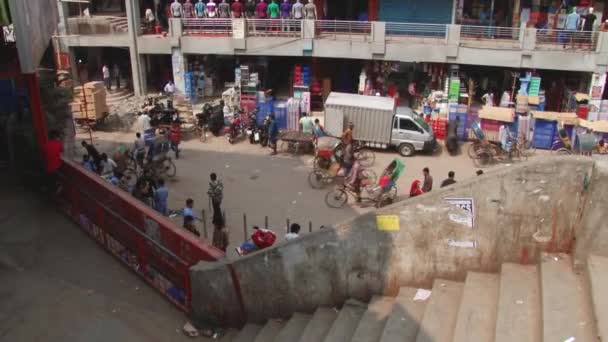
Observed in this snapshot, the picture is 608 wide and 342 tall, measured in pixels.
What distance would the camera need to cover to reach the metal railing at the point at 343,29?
75.8 feet

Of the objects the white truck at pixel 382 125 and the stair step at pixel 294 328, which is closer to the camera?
the stair step at pixel 294 328

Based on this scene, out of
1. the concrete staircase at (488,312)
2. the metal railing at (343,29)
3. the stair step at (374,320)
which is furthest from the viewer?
the metal railing at (343,29)

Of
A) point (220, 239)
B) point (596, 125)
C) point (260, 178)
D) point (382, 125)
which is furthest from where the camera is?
point (382, 125)

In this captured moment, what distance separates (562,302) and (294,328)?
334cm

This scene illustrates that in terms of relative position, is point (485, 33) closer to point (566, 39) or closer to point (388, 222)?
point (566, 39)

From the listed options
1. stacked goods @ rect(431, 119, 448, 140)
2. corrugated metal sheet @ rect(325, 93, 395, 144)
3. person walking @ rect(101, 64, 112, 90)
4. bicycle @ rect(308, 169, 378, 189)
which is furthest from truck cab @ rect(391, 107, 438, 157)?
person walking @ rect(101, 64, 112, 90)

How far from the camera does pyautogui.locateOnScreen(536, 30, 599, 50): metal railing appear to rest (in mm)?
21281

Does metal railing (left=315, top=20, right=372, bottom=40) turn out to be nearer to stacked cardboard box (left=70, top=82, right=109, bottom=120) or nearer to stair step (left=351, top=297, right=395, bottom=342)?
stacked cardboard box (left=70, top=82, right=109, bottom=120)

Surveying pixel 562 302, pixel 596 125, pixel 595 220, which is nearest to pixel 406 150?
pixel 596 125

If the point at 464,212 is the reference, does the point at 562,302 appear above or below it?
below

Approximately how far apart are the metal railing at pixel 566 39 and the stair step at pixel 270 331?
17.6 metres

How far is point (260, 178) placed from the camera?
17328mm

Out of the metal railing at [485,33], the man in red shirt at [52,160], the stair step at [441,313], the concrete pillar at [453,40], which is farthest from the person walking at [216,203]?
the metal railing at [485,33]

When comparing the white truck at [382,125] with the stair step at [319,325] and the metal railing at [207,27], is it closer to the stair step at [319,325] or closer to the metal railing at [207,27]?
the metal railing at [207,27]
